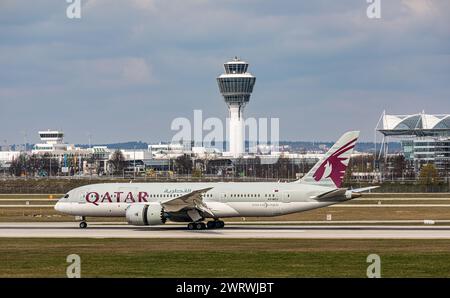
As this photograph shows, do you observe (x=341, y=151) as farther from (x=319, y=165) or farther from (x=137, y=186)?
(x=137, y=186)

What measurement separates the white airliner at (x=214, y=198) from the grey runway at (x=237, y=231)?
3.88ft

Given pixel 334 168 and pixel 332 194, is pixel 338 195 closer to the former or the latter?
pixel 332 194

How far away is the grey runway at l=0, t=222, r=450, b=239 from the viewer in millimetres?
56719

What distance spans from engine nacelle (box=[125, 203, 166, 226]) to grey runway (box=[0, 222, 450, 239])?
28.2 inches

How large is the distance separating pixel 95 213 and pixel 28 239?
1321 cm

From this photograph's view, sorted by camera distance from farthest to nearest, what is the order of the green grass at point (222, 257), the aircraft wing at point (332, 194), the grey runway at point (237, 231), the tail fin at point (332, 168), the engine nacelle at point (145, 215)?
1. the tail fin at point (332, 168)
2. the aircraft wing at point (332, 194)
3. the engine nacelle at point (145, 215)
4. the grey runway at point (237, 231)
5. the green grass at point (222, 257)

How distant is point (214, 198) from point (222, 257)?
23.2 m

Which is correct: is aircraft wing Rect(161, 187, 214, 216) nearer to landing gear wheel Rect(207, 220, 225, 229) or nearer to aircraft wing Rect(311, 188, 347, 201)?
landing gear wheel Rect(207, 220, 225, 229)

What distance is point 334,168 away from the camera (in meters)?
66.1

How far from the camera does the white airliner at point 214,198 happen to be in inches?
2512

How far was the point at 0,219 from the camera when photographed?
7762 centimetres

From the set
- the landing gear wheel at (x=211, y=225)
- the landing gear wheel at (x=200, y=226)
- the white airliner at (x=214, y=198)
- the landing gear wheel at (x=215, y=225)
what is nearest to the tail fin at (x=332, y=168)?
the white airliner at (x=214, y=198)

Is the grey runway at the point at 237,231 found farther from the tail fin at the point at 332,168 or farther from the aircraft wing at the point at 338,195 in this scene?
the tail fin at the point at 332,168
